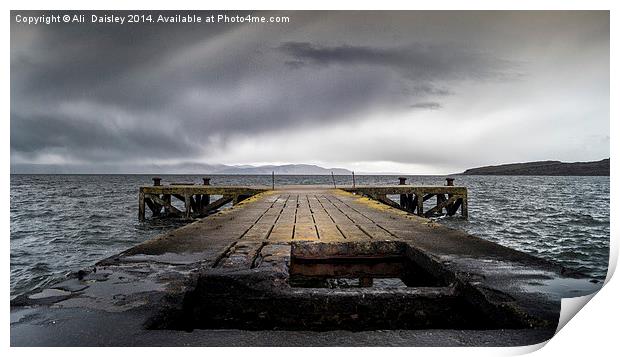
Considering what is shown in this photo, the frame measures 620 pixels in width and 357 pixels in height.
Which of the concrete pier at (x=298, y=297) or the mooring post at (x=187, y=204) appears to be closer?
the concrete pier at (x=298, y=297)

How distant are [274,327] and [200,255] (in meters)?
1.45

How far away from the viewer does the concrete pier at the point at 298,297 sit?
86.8 inches

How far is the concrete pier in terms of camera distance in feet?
7.23

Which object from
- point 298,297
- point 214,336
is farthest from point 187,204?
point 214,336

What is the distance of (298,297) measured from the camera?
2.90 metres

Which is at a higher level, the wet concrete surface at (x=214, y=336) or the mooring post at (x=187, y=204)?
the wet concrete surface at (x=214, y=336)

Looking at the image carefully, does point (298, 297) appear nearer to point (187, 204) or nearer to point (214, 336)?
point (214, 336)

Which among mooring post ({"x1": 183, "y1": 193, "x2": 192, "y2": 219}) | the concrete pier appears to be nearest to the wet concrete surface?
the concrete pier

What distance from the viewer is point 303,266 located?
15.4 ft

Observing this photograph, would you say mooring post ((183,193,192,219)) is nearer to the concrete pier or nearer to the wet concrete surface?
the concrete pier

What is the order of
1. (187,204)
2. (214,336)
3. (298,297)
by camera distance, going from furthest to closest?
(187,204), (298,297), (214,336)

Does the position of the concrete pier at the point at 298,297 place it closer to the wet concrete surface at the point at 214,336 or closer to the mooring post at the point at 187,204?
the wet concrete surface at the point at 214,336

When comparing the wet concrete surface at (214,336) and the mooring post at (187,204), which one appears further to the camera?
the mooring post at (187,204)

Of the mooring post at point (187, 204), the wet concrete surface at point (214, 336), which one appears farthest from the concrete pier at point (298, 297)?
the mooring post at point (187, 204)
